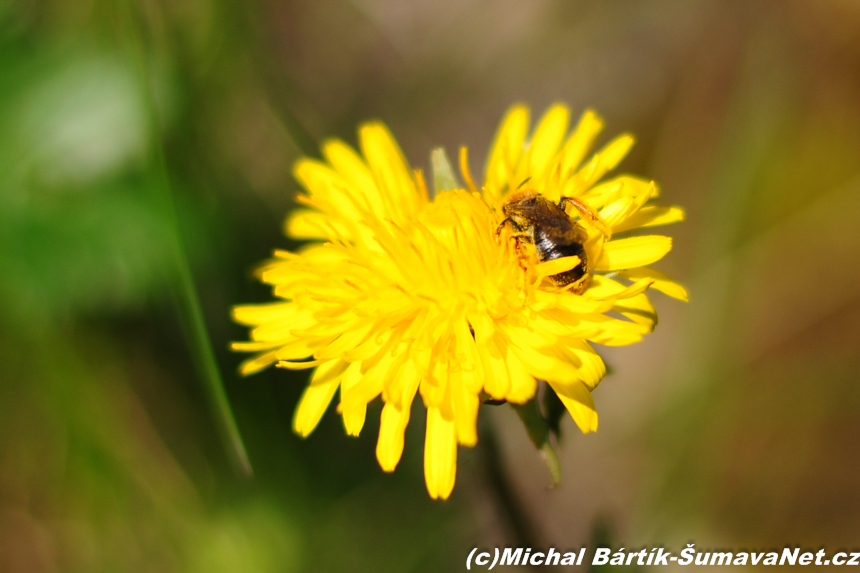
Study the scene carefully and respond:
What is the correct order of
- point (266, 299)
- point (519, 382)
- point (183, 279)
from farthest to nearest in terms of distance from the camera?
point (266, 299) → point (183, 279) → point (519, 382)

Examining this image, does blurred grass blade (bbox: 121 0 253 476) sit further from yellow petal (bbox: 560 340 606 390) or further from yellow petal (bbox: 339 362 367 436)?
yellow petal (bbox: 560 340 606 390)

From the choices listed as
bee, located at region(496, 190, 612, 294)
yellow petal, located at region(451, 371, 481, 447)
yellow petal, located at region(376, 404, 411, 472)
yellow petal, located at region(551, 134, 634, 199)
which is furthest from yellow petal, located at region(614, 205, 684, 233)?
yellow petal, located at region(376, 404, 411, 472)

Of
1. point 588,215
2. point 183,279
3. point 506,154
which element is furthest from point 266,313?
point 588,215

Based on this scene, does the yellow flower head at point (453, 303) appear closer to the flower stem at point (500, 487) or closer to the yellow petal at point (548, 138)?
the yellow petal at point (548, 138)

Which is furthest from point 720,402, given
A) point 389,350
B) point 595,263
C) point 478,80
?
point 478,80

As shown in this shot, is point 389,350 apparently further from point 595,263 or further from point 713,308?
point 713,308

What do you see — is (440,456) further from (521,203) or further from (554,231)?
(521,203)
